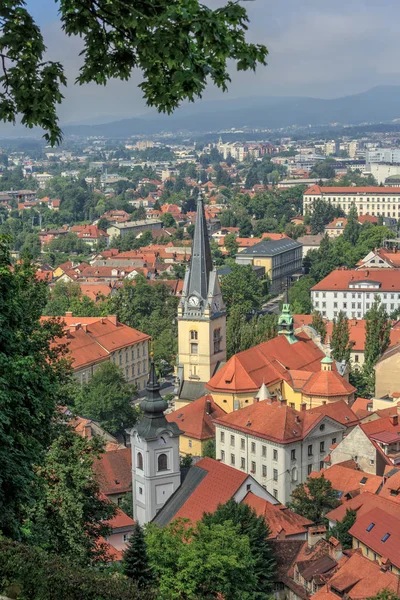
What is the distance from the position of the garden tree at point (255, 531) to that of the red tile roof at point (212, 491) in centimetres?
191

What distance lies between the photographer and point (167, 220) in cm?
12662

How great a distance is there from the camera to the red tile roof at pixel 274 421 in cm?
3519

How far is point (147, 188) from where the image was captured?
183375 mm

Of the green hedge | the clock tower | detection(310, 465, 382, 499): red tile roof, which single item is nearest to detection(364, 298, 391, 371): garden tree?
the clock tower

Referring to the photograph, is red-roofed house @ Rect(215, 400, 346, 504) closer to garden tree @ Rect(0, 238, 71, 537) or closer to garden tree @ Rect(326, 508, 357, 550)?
garden tree @ Rect(326, 508, 357, 550)

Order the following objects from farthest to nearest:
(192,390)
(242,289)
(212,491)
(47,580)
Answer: (242,289), (192,390), (212,491), (47,580)

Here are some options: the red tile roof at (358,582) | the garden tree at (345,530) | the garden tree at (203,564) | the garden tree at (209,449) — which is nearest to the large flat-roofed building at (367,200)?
the garden tree at (209,449)

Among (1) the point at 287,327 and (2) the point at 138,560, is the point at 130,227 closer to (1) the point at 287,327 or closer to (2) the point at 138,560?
(1) the point at 287,327

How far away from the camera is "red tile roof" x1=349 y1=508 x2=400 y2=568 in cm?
2472

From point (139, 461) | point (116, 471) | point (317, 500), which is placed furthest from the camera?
point (116, 471)

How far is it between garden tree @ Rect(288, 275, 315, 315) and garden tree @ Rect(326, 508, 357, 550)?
45500 mm

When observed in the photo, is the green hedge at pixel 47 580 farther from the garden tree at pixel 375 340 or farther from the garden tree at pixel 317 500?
the garden tree at pixel 375 340

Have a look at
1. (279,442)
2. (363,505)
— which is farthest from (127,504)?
(363,505)

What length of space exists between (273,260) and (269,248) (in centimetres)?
206
